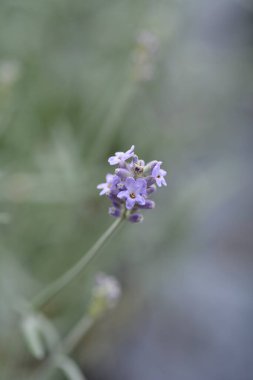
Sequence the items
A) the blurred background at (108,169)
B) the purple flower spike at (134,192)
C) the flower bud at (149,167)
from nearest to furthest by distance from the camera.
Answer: the purple flower spike at (134,192) → the flower bud at (149,167) → the blurred background at (108,169)

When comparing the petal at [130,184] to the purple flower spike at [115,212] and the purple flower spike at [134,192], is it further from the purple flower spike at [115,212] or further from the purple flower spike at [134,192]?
the purple flower spike at [115,212]

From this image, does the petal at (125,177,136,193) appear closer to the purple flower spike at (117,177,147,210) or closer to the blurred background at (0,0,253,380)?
the purple flower spike at (117,177,147,210)

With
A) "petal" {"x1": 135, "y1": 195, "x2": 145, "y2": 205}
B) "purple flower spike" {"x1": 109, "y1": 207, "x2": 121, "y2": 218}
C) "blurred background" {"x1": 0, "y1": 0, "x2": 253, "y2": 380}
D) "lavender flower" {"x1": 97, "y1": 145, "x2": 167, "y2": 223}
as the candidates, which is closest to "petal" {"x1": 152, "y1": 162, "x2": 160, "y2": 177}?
"lavender flower" {"x1": 97, "y1": 145, "x2": 167, "y2": 223}

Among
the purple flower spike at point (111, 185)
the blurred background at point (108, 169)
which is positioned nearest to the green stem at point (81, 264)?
the purple flower spike at point (111, 185)

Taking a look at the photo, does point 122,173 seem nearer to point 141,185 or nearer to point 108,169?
point 141,185

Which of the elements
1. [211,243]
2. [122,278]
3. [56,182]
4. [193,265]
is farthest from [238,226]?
[56,182]

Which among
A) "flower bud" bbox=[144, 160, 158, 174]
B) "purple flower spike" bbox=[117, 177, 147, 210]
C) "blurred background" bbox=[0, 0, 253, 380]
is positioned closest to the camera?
"purple flower spike" bbox=[117, 177, 147, 210]

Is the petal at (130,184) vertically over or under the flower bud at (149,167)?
under

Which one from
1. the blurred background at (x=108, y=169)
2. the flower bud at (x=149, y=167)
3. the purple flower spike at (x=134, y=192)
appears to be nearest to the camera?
the purple flower spike at (x=134, y=192)
